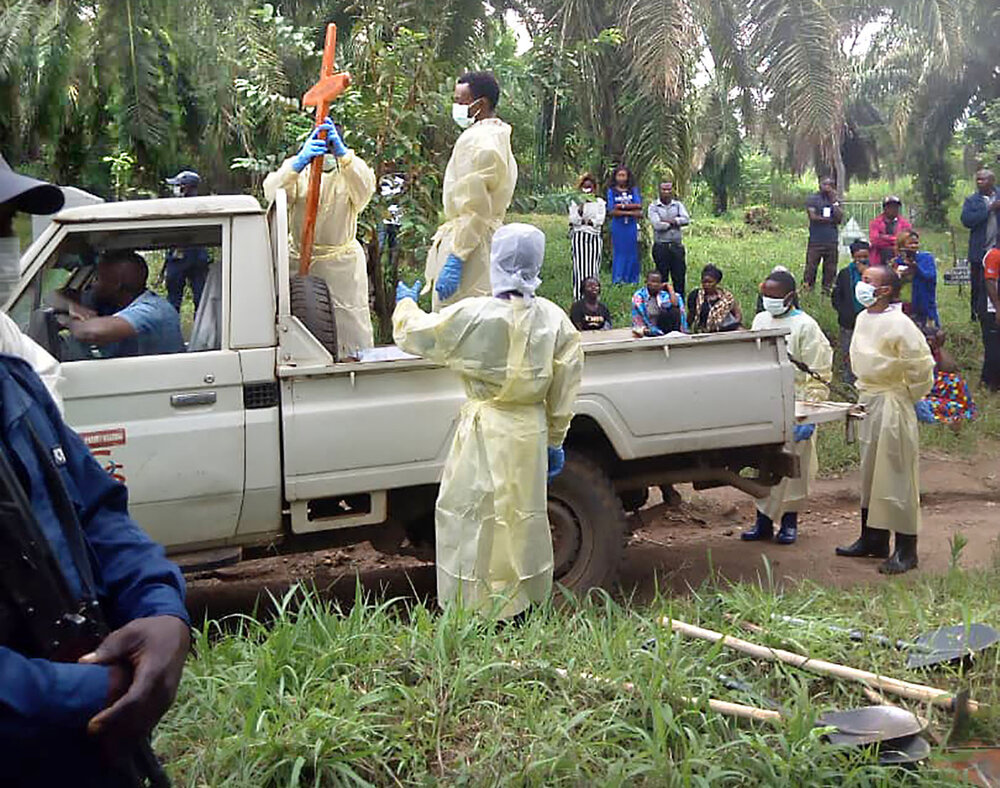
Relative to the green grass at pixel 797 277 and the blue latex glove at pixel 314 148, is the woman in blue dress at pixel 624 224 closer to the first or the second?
the green grass at pixel 797 277

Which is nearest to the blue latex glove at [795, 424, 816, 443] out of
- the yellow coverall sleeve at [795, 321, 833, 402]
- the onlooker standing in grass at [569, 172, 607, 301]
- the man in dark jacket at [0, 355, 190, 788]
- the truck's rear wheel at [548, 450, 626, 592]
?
the yellow coverall sleeve at [795, 321, 833, 402]

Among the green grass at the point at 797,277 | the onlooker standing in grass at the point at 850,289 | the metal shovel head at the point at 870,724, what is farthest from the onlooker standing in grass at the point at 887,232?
the metal shovel head at the point at 870,724

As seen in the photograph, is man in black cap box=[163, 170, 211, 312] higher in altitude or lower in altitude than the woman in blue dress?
lower

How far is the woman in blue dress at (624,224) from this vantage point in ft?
40.1

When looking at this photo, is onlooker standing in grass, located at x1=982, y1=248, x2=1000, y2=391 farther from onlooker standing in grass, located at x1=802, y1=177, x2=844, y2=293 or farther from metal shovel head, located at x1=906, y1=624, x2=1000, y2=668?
metal shovel head, located at x1=906, y1=624, x2=1000, y2=668

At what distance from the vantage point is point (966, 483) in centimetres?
855

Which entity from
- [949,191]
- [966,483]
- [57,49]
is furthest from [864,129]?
[57,49]

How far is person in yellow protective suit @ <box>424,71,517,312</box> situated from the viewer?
593 centimetres

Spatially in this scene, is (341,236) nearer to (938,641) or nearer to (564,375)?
(564,375)

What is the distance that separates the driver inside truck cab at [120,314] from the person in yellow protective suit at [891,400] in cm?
368

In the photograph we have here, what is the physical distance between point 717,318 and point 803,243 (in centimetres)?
1280

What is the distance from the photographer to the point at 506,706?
317cm

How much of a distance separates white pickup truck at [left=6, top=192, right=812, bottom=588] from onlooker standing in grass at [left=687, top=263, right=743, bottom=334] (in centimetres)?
271

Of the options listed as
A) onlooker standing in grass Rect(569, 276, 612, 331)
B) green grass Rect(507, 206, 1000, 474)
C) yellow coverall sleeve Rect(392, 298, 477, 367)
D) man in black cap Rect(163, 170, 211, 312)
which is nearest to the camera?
yellow coverall sleeve Rect(392, 298, 477, 367)
